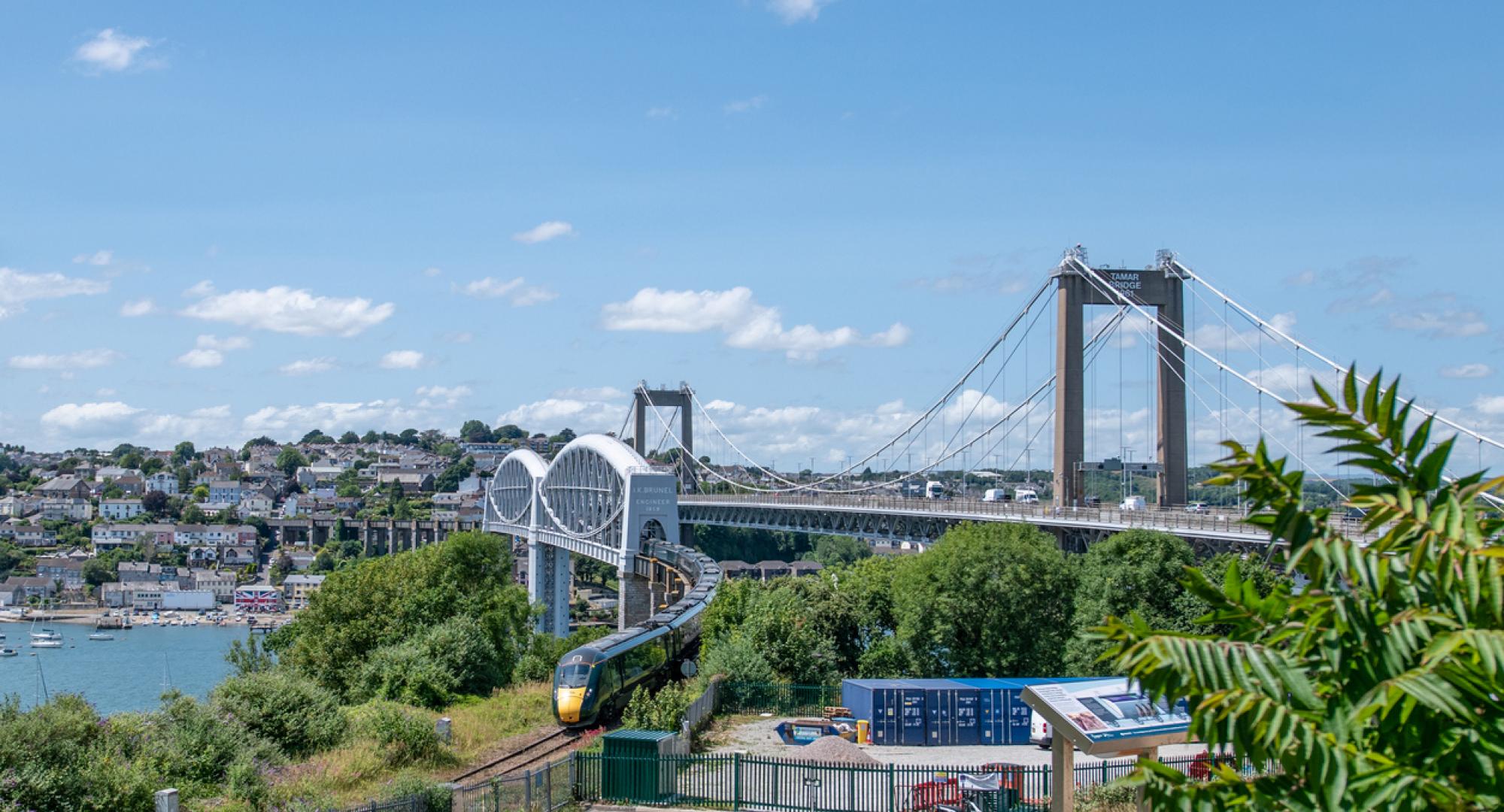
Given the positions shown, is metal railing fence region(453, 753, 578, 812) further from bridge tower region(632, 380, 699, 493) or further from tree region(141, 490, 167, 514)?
tree region(141, 490, 167, 514)

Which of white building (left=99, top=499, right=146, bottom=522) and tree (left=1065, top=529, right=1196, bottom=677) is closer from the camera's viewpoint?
tree (left=1065, top=529, right=1196, bottom=677)

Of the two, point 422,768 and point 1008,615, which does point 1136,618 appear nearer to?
point 422,768

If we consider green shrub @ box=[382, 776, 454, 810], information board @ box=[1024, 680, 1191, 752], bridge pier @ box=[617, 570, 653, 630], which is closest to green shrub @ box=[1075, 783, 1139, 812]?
information board @ box=[1024, 680, 1191, 752]

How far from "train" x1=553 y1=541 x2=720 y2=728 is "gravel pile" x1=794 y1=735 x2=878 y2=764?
17.6 ft

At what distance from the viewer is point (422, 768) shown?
70.5 feet

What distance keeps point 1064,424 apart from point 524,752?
33.3 m

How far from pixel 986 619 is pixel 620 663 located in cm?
1072

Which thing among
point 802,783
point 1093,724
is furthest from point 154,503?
point 1093,724

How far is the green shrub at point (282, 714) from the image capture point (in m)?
21.2

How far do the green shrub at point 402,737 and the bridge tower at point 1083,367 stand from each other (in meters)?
35.2

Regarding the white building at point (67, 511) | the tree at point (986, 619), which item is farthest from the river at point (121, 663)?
the white building at point (67, 511)

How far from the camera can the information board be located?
14391 millimetres

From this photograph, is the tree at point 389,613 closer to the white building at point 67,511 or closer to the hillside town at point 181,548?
the hillside town at point 181,548

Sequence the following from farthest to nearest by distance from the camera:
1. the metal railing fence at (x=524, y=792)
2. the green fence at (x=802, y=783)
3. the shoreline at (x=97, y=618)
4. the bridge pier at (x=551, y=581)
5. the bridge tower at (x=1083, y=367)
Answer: the shoreline at (x=97, y=618)
the bridge pier at (x=551, y=581)
the bridge tower at (x=1083, y=367)
the green fence at (x=802, y=783)
the metal railing fence at (x=524, y=792)
